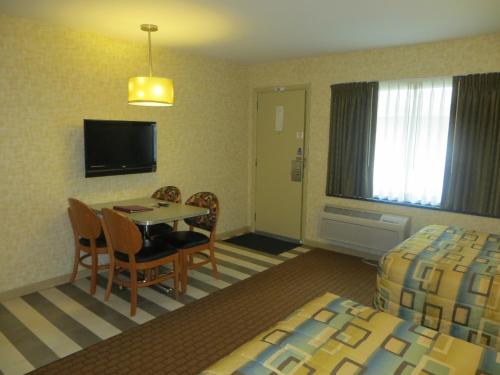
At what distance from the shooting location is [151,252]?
3242 millimetres

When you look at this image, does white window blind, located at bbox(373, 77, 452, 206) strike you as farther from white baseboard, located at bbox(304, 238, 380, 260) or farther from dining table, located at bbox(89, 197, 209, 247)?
dining table, located at bbox(89, 197, 209, 247)

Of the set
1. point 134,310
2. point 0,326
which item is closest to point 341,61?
point 134,310

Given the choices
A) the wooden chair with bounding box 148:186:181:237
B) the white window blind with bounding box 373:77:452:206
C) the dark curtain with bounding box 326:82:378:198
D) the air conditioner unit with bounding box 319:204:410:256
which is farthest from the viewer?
the dark curtain with bounding box 326:82:378:198

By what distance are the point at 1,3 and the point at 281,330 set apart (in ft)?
10.6

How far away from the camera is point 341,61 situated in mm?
4641

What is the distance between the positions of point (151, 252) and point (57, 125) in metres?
1.60

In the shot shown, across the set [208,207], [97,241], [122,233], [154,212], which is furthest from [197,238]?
[97,241]

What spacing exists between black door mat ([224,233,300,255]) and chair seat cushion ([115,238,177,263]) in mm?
1856

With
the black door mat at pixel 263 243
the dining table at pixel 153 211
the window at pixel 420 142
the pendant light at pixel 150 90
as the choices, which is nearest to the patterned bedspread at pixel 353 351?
the dining table at pixel 153 211

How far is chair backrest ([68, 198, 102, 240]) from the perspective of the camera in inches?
131

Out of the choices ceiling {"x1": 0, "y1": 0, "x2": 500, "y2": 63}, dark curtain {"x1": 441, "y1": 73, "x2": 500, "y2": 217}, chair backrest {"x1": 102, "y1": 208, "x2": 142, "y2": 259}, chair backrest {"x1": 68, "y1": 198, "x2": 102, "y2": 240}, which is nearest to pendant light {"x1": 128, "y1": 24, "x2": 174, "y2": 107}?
ceiling {"x1": 0, "y1": 0, "x2": 500, "y2": 63}

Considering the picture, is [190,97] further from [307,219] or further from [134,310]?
[134,310]

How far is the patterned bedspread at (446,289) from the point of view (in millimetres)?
2211

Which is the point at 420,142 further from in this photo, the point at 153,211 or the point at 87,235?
the point at 87,235
